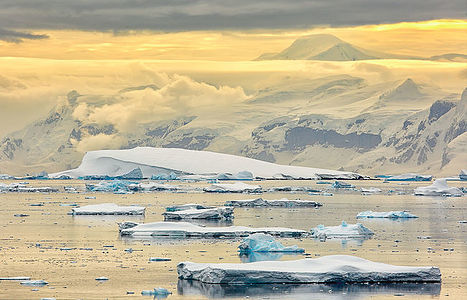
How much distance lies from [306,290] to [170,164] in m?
83.1

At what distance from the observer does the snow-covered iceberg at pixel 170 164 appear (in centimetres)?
10106

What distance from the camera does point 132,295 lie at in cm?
1897

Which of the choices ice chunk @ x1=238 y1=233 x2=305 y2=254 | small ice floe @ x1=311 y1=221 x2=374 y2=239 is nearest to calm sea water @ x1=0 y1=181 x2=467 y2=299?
ice chunk @ x1=238 y1=233 x2=305 y2=254

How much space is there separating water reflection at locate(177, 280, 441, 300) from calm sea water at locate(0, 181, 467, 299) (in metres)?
0.02

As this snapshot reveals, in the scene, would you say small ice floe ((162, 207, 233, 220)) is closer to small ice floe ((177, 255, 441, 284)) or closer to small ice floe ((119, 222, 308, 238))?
small ice floe ((119, 222, 308, 238))

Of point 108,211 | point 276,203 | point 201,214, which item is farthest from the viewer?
point 276,203

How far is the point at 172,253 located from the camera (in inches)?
1006

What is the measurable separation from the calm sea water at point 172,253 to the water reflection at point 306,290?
19 mm

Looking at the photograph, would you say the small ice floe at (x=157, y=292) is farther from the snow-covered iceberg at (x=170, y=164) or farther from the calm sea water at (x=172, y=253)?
the snow-covered iceberg at (x=170, y=164)

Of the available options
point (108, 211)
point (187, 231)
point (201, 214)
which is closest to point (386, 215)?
point (201, 214)

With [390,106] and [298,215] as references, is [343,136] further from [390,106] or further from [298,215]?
[298,215]

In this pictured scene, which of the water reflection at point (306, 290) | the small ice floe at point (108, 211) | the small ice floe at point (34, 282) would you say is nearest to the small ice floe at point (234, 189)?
the small ice floe at point (108, 211)

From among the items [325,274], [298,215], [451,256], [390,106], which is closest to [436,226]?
[298,215]

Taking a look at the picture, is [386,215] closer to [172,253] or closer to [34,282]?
[172,253]
